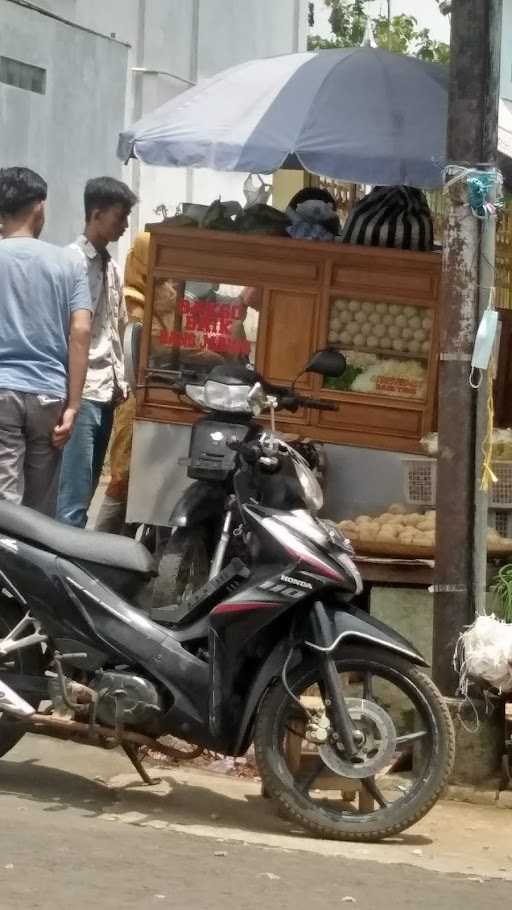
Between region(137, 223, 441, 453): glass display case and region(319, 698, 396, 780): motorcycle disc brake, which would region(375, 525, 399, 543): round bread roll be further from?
region(319, 698, 396, 780): motorcycle disc brake

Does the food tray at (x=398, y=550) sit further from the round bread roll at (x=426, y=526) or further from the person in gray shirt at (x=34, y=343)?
the person in gray shirt at (x=34, y=343)

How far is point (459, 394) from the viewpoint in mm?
6199

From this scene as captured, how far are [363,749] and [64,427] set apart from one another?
6.42ft

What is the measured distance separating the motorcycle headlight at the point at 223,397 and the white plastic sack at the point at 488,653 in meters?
1.18

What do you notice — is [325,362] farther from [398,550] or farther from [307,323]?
[307,323]

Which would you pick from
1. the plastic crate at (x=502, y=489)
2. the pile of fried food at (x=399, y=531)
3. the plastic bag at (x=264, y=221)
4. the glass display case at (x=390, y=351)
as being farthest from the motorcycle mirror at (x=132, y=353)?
the plastic crate at (x=502, y=489)

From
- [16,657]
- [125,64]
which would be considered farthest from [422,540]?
[125,64]

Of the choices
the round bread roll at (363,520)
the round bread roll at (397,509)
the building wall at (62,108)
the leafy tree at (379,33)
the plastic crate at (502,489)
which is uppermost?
the leafy tree at (379,33)

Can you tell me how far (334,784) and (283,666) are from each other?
45 cm

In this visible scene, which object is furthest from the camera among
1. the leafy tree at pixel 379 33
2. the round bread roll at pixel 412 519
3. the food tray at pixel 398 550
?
the leafy tree at pixel 379 33

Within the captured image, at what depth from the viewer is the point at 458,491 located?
620 centimetres

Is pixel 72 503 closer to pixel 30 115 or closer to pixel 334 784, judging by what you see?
pixel 334 784

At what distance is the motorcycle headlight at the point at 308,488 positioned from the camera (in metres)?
5.79

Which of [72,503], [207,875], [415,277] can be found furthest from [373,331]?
[207,875]
